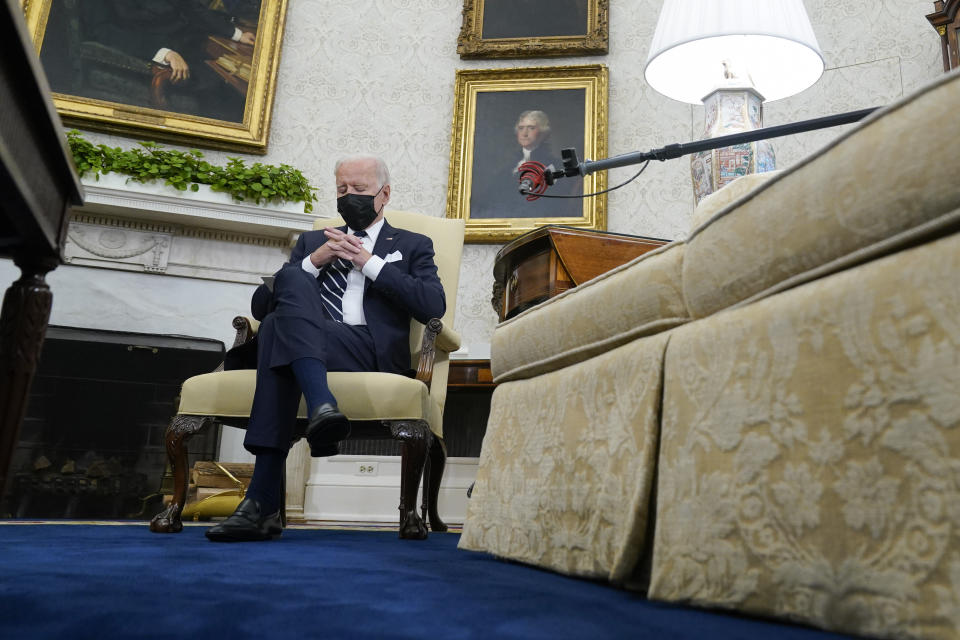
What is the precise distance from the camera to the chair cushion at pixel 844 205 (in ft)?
2.36

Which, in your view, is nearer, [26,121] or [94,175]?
[26,121]

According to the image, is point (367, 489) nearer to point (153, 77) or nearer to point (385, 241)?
point (385, 241)

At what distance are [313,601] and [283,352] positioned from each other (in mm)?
1198

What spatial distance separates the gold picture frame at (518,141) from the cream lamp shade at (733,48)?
1489 mm

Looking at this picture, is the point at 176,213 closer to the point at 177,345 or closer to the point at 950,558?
the point at 177,345

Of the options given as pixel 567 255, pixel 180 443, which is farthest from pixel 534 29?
pixel 180 443

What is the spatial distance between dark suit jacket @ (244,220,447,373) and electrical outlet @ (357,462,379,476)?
1380mm

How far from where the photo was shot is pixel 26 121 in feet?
2.86

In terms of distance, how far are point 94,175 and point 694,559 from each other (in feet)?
12.8

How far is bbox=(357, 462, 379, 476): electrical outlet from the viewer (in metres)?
3.79

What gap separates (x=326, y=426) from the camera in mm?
1872

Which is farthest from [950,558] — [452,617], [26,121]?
[26,121]

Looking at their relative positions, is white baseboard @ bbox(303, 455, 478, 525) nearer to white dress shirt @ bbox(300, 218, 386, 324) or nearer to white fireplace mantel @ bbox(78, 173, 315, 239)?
white fireplace mantel @ bbox(78, 173, 315, 239)

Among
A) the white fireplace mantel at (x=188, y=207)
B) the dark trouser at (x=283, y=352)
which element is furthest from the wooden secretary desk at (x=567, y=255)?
the white fireplace mantel at (x=188, y=207)
